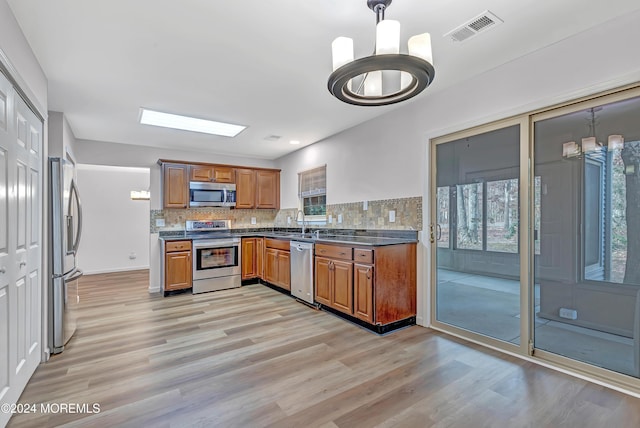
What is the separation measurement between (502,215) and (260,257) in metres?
3.88

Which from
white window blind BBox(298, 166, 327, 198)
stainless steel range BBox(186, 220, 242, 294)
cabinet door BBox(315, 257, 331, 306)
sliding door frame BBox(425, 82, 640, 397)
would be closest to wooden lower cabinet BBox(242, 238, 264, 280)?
stainless steel range BBox(186, 220, 242, 294)

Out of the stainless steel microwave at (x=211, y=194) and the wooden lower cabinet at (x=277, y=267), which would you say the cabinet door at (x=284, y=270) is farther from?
the stainless steel microwave at (x=211, y=194)

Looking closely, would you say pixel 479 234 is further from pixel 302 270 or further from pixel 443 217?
pixel 302 270

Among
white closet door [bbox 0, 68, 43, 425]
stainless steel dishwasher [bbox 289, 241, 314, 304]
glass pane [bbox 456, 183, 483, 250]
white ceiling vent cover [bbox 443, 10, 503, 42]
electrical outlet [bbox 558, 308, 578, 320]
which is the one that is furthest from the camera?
stainless steel dishwasher [bbox 289, 241, 314, 304]

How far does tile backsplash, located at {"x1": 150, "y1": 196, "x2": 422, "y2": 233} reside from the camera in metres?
3.52

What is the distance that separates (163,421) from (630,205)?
3.28m

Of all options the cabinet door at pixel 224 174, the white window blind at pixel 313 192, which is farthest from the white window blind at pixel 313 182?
the cabinet door at pixel 224 174

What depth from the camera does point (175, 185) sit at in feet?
17.0

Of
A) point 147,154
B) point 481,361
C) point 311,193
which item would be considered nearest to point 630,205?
point 481,361

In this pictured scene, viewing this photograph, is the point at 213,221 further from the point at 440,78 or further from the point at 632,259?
the point at 632,259

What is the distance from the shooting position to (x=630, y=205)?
6.90 feet

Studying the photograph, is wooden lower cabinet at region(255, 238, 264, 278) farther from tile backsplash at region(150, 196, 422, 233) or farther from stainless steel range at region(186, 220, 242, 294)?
tile backsplash at region(150, 196, 422, 233)

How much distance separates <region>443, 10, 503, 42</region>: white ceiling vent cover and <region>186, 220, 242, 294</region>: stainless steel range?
4.27 meters

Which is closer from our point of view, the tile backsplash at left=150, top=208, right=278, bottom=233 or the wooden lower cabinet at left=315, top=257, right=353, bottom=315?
the wooden lower cabinet at left=315, top=257, right=353, bottom=315
